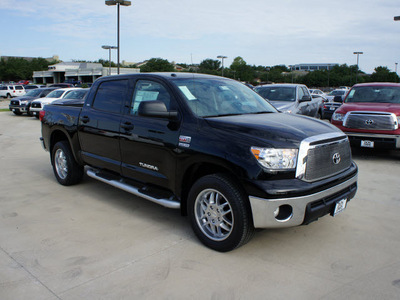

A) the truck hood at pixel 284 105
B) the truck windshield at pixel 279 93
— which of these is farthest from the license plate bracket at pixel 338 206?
the truck windshield at pixel 279 93

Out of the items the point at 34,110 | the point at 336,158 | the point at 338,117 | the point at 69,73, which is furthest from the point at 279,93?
the point at 69,73

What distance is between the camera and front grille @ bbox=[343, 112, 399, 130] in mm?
7891

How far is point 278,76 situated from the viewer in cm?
8800

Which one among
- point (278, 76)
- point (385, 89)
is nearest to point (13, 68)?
point (278, 76)

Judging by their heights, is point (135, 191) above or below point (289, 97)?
below

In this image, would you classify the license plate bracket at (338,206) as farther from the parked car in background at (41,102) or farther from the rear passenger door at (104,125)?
the parked car in background at (41,102)

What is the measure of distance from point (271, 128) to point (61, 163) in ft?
13.5

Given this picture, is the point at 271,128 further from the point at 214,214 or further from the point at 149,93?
the point at 149,93

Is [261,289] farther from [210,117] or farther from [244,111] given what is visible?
[244,111]

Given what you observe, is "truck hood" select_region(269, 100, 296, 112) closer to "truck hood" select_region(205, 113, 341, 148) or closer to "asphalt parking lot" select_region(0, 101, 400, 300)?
"asphalt parking lot" select_region(0, 101, 400, 300)

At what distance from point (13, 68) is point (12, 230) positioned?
100293 millimetres

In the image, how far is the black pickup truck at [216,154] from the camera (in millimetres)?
3436

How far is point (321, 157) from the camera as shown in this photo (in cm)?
368

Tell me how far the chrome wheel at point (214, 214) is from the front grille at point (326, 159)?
87 centimetres
